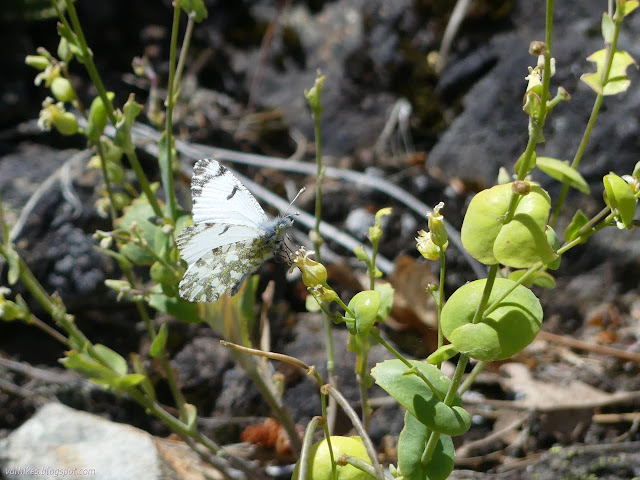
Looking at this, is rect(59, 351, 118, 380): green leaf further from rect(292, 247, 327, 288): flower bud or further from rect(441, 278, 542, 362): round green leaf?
rect(441, 278, 542, 362): round green leaf

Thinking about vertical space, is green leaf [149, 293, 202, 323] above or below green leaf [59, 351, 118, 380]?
above

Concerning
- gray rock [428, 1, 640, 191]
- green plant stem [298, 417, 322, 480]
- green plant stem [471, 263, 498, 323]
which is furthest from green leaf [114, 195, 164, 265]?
gray rock [428, 1, 640, 191]

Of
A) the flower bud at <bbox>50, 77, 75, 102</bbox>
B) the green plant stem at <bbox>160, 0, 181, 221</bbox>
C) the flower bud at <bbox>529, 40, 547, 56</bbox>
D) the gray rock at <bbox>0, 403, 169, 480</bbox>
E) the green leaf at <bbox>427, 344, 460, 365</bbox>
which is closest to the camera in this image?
the flower bud at <bbox>529, 40, 547, 56</bbox>

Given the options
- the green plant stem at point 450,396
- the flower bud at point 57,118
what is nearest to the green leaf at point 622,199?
the green plant stem at point 450,396

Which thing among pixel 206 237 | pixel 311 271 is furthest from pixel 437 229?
pixel 206 237

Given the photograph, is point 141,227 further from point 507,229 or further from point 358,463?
point 507,229

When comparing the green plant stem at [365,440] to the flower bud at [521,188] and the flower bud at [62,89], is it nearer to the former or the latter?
the flower bud at [521,188]

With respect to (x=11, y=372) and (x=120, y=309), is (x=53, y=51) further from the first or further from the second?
(x=11, y=372)
